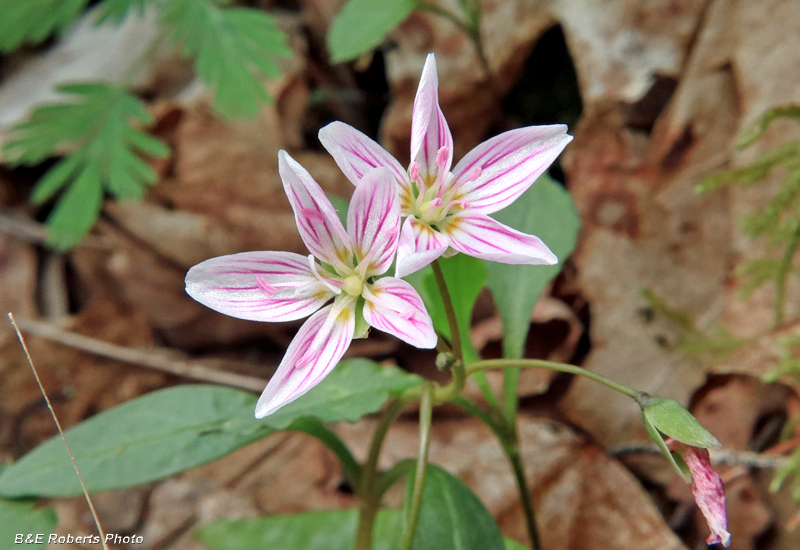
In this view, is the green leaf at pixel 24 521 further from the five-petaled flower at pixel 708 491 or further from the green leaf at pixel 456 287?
the five-petaled flower at pixel 708 491

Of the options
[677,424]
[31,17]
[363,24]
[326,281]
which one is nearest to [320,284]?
[326,281]

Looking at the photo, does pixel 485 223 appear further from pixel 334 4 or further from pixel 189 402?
pixel 334 4

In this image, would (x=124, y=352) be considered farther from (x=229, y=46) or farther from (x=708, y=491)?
(x=708, y=491)

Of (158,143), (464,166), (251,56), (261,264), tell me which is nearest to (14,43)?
(158,143)

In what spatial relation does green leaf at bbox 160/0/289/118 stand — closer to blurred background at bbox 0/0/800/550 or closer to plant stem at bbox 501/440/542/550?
blurred background at bbox 0/0/800/550

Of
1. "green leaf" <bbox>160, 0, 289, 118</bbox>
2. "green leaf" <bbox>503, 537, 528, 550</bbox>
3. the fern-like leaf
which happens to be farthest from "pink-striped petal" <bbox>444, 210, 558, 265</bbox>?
the fern-like leaf
